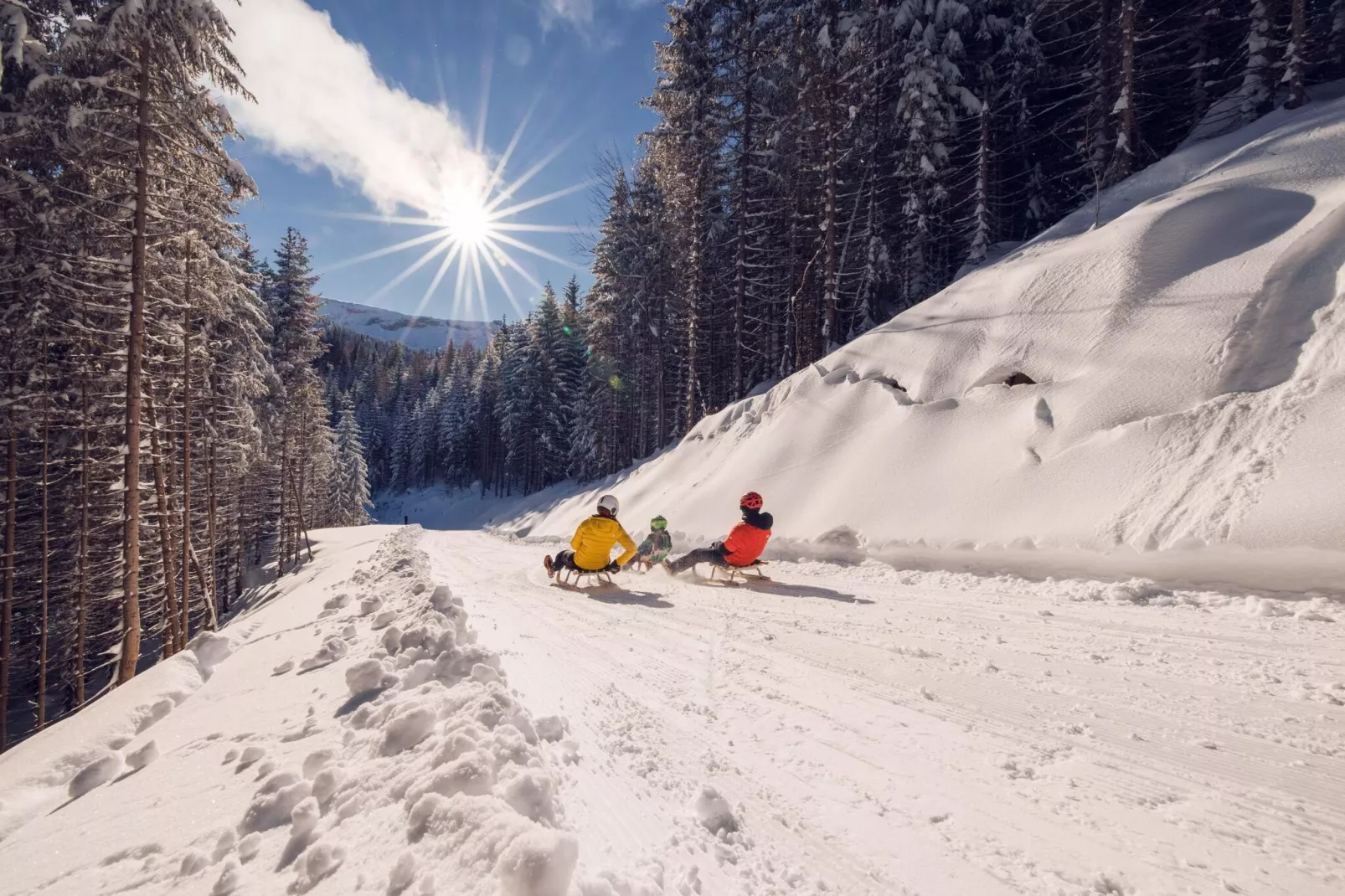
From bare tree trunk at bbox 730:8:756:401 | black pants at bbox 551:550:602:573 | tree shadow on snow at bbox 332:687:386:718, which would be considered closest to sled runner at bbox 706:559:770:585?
black pants at bbox 551:550:602:573

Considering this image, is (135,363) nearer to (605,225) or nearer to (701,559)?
(701,559)

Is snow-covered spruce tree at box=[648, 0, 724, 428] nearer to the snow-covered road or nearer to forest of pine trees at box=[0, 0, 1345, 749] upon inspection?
forest of pine trees at box=[0, 0, 1345, 749]

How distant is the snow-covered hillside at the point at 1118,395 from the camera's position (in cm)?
562

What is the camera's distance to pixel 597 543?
826cm

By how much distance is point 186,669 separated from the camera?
5.14 meters

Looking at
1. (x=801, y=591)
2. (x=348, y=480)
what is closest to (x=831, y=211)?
(x=801, y=591)

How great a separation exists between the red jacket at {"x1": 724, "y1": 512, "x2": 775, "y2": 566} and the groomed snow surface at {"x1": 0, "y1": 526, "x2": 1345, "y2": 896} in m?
2.58

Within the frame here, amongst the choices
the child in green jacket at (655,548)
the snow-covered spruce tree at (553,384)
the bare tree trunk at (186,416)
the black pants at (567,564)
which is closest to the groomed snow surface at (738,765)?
the black pants at (567,564)

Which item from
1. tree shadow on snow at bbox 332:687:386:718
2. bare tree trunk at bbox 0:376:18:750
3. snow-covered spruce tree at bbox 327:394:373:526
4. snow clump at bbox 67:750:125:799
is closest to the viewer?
snow clump at bbox 67:750:125:799

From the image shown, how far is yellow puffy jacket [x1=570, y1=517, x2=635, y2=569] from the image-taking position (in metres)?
8.25

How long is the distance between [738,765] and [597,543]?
5.72m

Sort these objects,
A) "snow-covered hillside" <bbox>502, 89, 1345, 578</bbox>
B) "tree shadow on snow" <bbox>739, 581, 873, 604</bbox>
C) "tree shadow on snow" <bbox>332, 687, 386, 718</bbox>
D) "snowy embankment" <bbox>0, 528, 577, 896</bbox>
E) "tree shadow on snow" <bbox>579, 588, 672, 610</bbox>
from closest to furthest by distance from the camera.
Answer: "snowy embankment" <bbox>0, 528, 577, 896</bbox> < "tree shadow on snow" <bbox>332, 687, 386, 718</bbox> < "snow-covered hillside" <bbox>502, 89, 1345, 578</bbox> < "tree shadow on snow" <bbox>739, 581, 873, 604</bbox> < "tree shadow on snow" <bbox>579, 588, 672, 610</bbox>

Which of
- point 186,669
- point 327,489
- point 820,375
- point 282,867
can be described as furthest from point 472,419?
point 282,867

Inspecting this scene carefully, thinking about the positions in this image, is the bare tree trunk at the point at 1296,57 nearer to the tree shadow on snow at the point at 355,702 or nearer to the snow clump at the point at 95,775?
the tree shadow on snow at the point at 355,702
